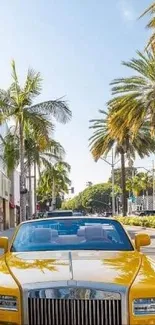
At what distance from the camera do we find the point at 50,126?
30.4 m

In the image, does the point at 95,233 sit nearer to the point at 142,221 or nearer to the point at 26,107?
the point at 26,107

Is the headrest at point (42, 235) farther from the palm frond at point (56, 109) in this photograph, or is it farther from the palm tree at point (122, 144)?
the palm tree at point (122, 144)

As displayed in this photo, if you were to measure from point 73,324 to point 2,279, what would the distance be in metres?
0.76

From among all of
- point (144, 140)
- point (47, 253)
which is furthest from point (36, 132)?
point (47, 253)

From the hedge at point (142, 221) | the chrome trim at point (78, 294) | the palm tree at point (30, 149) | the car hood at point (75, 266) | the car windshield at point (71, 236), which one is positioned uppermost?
the palm tree at point (30, 149)

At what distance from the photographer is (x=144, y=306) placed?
4.56m

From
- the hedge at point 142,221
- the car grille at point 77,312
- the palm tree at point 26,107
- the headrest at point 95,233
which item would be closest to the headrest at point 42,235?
the headrest at point 95,233

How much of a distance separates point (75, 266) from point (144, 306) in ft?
2.46

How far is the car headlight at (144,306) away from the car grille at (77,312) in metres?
0.16

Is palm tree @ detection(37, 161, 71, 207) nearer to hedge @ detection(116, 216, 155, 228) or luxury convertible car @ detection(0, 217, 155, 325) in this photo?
hedge @ detection(116, 216, 155, 228)

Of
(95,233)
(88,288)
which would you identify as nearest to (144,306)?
(88,288)

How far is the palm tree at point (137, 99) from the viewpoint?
32562 mm

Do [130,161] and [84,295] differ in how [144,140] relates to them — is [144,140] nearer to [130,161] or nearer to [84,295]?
[130,161]

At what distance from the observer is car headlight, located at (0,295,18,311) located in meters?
4.54
